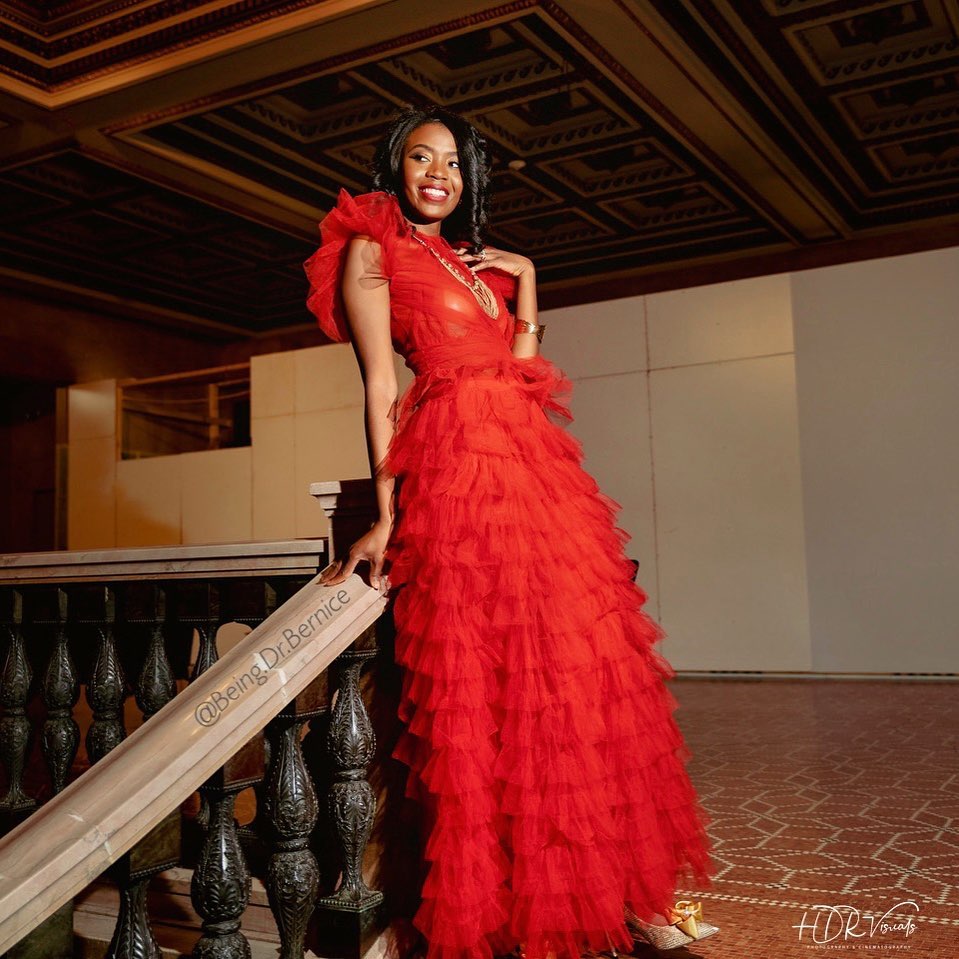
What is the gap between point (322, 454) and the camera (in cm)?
900

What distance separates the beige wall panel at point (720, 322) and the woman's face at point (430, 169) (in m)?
5.63

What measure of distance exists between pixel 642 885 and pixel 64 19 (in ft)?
21.5

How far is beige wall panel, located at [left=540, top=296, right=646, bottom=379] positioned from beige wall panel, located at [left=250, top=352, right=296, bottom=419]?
2571 millimetres

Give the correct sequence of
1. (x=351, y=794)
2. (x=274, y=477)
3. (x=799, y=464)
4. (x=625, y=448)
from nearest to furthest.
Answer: (x=351, y=794) → (x=799, y=464) → (x=625, y=448) → (x=274, y=477)

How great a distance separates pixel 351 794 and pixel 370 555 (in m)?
0.39

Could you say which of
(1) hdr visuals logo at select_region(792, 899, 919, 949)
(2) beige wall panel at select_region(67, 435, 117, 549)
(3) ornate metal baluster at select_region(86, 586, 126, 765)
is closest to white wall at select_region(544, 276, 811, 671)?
(1) hdr visuals logo at select_region(792, 899, 919, 949)

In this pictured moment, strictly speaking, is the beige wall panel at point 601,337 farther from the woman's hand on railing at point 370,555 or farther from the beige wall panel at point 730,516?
the woman's hand on railing at point 370,555

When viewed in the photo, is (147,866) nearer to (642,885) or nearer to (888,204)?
(642,885)

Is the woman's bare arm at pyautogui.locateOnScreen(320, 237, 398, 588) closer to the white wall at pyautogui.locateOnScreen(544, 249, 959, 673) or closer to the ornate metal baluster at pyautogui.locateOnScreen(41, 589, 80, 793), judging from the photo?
the ornate metal baluster at pyautogui.locateOnScreen(41, 589, 80, 793)

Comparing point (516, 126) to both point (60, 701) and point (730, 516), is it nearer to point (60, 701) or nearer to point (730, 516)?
point (730, 516)

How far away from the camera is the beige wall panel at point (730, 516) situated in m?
7.18

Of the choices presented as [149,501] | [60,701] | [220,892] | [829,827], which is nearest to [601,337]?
[149,501]

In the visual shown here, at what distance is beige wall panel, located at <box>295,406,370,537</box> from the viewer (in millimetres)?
8820

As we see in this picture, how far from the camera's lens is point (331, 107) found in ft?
24.5
